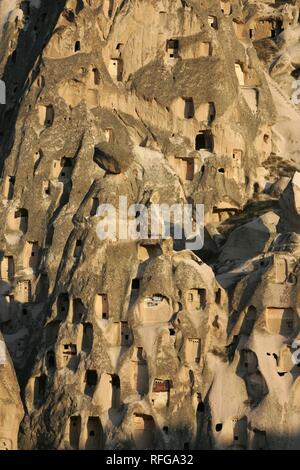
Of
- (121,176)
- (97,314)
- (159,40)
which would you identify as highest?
(159,40)

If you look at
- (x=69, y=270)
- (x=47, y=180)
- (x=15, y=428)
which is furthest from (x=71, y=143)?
(x=15, y=428)

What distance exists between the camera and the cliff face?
70.9 meters

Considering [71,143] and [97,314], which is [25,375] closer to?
[97,314]

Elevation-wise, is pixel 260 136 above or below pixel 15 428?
above

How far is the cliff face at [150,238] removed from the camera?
2793 inches

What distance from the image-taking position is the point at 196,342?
71750 millimetres

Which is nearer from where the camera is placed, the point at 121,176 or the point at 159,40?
the point at 121,176

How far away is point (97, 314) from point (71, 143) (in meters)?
8.57

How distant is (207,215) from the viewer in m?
79.6

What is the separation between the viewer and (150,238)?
73.6 metres

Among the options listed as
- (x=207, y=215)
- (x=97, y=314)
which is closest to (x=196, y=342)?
(x=97, y=314)

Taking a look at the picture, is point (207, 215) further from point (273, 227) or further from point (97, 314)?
point (97, 314)
